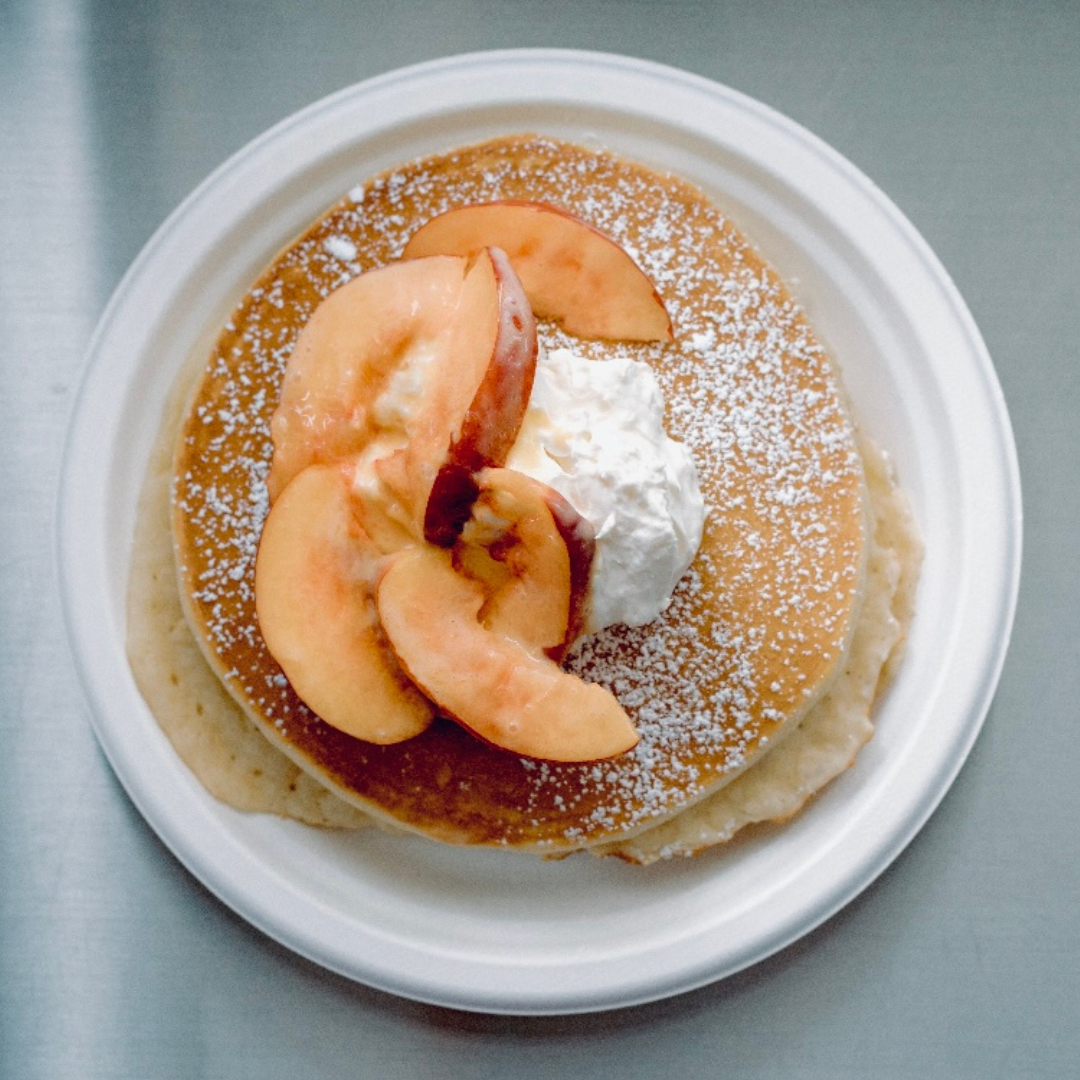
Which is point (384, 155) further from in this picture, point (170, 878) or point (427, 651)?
point (170, 878)

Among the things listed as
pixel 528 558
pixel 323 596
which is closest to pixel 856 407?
pixel 528 558

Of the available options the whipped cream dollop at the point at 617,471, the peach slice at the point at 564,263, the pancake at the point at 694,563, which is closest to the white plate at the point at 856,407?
the pancake at the point at 694,563

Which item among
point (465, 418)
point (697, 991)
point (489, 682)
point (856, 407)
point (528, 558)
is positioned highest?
point (856, 407)

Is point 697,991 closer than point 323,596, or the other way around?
point 323,596

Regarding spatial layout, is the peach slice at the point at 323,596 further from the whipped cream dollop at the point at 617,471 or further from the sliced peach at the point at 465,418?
the whipped cream dollop at the point at 617,471

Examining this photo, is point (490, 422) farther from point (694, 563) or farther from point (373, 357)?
point (694, 563)
